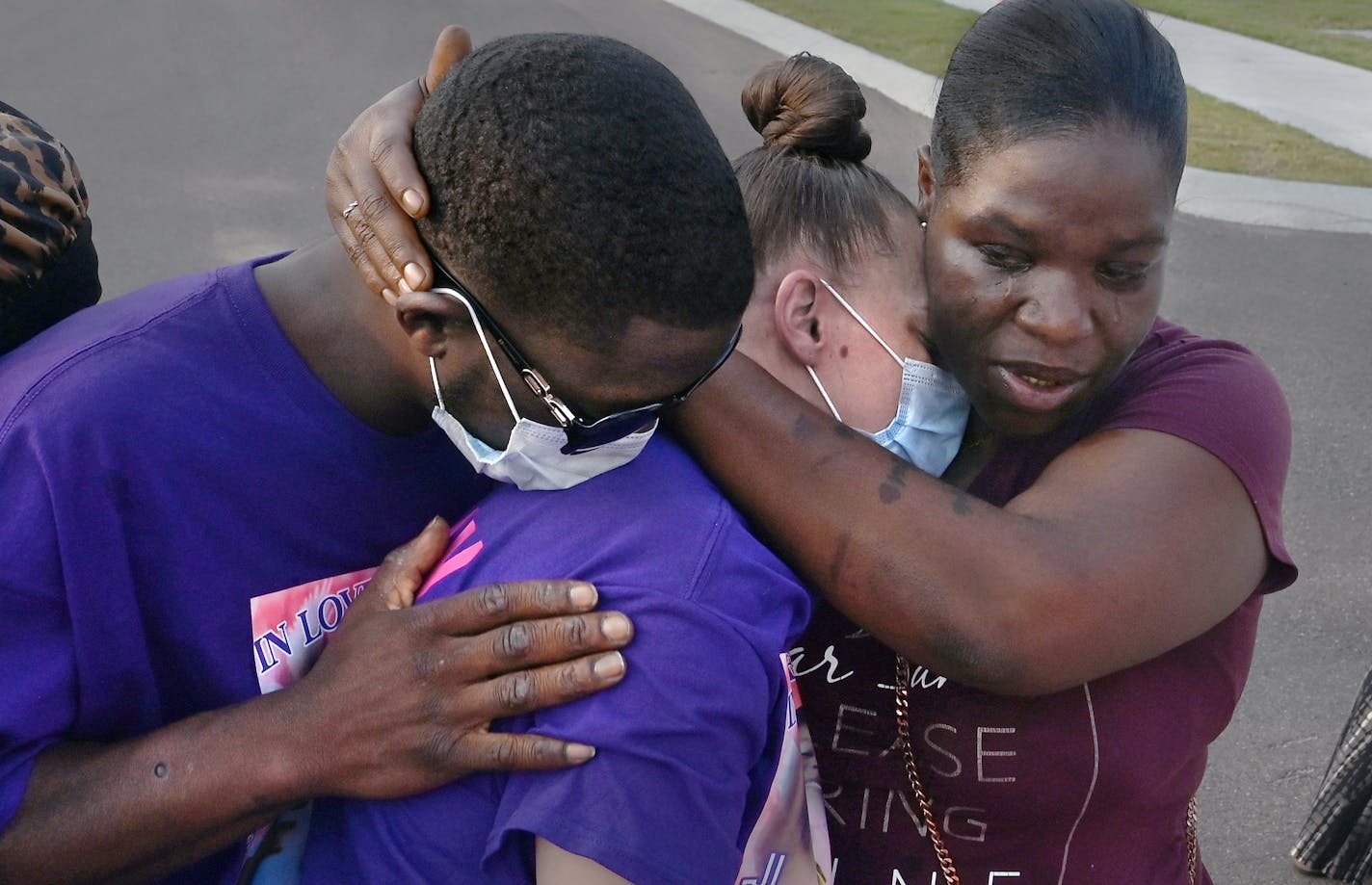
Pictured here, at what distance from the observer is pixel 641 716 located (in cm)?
150

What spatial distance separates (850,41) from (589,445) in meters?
10.6

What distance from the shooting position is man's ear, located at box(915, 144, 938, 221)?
206cm

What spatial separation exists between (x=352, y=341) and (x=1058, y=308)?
948 mm

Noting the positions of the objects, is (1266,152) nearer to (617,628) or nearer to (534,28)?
(534,28)

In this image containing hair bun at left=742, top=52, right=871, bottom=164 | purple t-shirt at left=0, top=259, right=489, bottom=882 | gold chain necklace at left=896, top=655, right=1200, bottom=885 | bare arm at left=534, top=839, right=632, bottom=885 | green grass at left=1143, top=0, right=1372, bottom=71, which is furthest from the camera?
green grass at left=1143, top=0, right=1372, bottom=71

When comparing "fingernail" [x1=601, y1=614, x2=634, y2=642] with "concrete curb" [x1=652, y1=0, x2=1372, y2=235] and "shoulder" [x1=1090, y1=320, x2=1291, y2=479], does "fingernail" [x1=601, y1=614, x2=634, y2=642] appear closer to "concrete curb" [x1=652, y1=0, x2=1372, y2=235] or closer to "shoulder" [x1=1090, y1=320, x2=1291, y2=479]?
"shoulder" [x1=1090, y1=320, x2=1291, y2=479]

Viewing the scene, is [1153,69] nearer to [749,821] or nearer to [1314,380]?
[749,821]

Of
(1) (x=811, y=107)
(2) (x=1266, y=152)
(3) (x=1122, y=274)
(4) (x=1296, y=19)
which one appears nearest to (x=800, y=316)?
(1) (x=811, y=107)

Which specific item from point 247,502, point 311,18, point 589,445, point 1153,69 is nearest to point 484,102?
point 589,445

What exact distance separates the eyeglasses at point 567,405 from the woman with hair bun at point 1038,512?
0.06 metres

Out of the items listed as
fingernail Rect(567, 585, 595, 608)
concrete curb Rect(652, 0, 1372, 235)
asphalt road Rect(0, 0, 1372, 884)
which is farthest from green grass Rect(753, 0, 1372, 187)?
fingernail Rect(567, 585, 595, 608)

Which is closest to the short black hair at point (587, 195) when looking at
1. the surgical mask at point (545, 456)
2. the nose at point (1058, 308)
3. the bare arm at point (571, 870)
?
the surgical mask at point (545, 456)

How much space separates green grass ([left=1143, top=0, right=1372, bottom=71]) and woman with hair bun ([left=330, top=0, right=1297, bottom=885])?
1161 centimetres

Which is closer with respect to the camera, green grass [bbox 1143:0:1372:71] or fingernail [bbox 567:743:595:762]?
fingernail [bbox 567:743:595:762]
